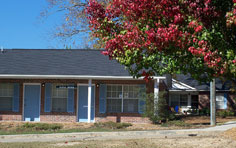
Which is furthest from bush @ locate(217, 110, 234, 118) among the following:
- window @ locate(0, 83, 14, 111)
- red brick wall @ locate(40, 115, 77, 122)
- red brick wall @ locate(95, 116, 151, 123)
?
window @ locate(0, 83, 14, 111)

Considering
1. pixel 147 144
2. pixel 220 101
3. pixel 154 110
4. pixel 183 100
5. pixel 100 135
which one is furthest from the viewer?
pixel 183 100

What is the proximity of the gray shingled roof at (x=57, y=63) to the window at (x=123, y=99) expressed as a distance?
3.40 ft

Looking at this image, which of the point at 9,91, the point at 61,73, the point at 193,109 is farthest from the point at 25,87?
the point at 193,109

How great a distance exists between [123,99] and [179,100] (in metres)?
12.5

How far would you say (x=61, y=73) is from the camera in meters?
19.3

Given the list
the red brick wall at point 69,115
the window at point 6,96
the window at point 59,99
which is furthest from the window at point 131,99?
the window at point 6,96

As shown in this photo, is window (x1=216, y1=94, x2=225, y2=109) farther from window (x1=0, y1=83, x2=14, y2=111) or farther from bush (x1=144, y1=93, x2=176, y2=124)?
window (x1=0, y1=83, x2=14, y2=111)

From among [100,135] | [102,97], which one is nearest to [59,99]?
[102,97]

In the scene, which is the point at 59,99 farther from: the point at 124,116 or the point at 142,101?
the point at 142,101

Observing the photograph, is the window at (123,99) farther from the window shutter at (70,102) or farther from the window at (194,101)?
the window at (194,101)

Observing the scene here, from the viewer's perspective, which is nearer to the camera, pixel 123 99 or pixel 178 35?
pixel 178 35

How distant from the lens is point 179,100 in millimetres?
30672

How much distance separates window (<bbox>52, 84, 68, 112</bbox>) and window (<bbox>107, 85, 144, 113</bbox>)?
254cm

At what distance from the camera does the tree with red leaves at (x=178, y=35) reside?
6676 mm
